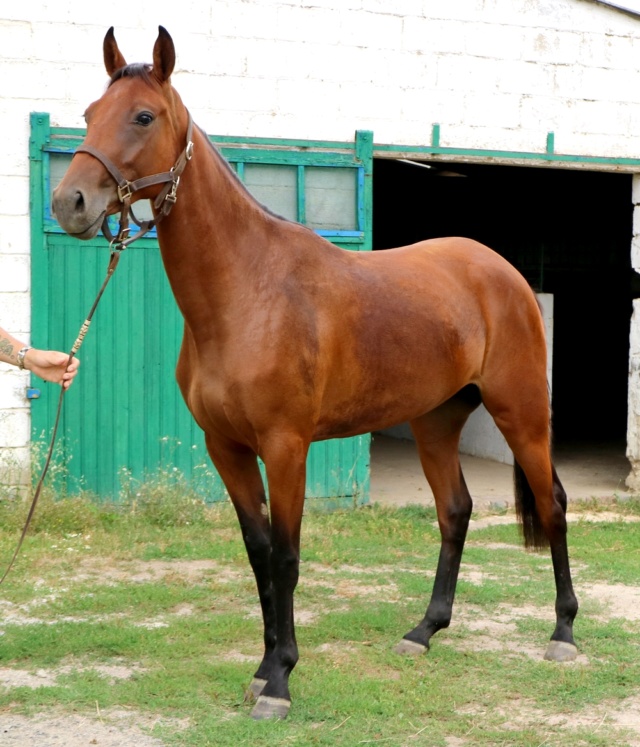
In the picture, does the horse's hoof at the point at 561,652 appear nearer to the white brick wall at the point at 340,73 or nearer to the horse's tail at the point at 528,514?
the horse's tail at the point at 528,514

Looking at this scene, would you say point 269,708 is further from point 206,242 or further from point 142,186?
point 142,186

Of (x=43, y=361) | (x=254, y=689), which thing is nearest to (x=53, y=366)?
(x=43, y=361)

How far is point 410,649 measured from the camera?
4.32m

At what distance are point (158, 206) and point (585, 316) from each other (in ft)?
41.3

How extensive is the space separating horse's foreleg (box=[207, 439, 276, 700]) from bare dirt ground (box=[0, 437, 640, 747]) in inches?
25.3

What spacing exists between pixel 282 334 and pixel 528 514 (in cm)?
181

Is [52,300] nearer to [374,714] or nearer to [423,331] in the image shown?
[423,331]

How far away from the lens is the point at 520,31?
7.62 metres

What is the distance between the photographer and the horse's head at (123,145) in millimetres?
3156

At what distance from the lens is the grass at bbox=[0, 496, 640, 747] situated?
3.58 meters

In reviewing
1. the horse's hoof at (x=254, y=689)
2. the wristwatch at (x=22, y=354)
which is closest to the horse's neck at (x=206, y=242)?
the wristwatch at (x=22, y=354)

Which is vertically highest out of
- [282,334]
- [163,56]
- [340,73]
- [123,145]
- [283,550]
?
[340,73]

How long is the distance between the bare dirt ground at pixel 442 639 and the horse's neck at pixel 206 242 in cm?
151

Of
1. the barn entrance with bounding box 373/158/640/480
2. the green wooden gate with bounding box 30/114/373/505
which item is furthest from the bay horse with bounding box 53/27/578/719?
the barn entrance with bounding box 373/158/640/480
